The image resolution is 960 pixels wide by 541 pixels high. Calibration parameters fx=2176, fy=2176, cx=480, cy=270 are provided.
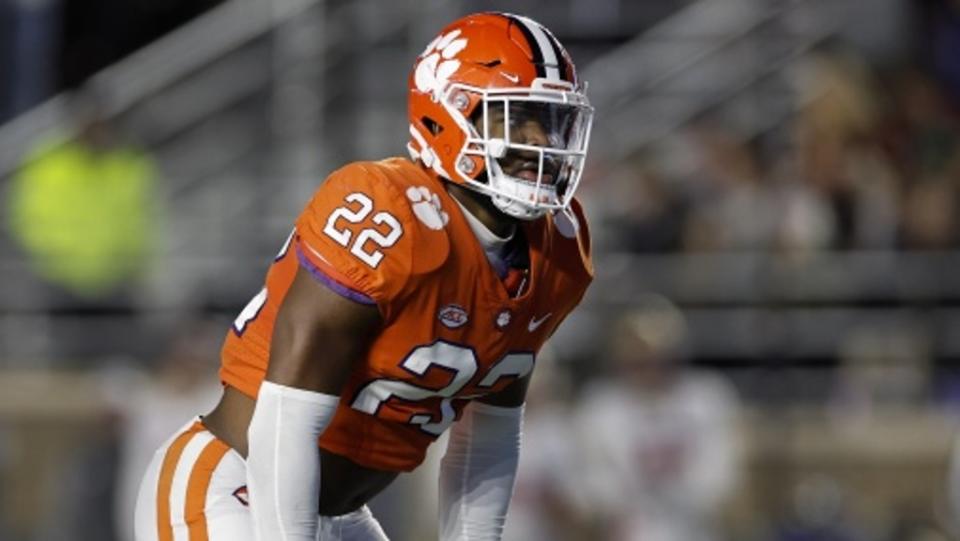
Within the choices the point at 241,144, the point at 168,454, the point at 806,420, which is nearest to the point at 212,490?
the point at 168,454

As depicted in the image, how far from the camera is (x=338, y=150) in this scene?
34.2 feet

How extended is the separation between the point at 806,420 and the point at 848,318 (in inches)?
19.2

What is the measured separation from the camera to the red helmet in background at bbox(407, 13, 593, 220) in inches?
161

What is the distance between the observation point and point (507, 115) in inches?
161

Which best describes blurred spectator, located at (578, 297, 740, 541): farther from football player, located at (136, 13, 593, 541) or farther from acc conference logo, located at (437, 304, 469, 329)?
acc conference logo, located at (437, 304, 469, 329)

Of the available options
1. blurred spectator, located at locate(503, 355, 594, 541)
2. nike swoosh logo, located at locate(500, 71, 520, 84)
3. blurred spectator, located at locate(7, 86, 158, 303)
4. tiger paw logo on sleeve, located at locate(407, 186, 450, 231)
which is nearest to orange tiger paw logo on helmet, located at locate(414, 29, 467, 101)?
nike swoosh logo, located at locate(500, 71, 520, 84)

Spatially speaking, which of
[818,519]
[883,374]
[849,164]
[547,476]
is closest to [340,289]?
[818,519]

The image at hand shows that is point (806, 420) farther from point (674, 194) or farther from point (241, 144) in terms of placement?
point (241, 144)

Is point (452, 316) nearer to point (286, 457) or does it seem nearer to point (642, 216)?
point (286, 457)

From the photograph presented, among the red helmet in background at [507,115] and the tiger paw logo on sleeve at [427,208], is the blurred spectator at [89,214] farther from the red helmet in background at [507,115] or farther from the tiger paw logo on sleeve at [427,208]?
the tiger paw logo on sleeve at [427,208]

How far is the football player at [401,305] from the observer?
3.86 meters

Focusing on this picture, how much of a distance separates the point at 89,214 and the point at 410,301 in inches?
243

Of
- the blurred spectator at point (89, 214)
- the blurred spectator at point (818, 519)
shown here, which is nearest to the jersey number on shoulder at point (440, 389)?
the blurred spectator at point (818, 519)

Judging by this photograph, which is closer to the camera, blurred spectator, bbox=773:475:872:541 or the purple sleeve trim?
the purple sleeve trim
